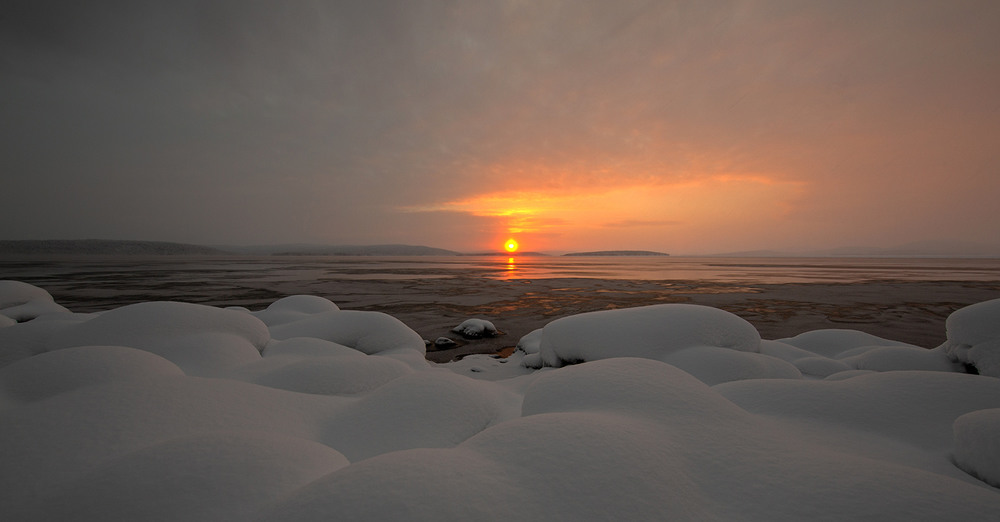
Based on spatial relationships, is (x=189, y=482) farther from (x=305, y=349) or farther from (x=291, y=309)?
(x=291, y=309)

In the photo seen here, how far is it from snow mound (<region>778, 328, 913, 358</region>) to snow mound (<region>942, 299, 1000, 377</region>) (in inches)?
56.3

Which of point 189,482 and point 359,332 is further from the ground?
point 189,482

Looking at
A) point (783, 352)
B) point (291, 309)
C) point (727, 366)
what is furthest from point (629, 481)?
point (291, 309)

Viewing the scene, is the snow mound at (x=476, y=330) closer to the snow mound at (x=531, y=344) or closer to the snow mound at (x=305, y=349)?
the snow mound at (x=531, y=344)

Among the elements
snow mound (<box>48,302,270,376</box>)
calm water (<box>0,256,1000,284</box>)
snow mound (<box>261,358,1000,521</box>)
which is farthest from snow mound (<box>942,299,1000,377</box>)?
calm water (<box>0,256,1000,284</box>)

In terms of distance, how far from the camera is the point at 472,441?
2174mm

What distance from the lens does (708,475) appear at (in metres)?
1.96

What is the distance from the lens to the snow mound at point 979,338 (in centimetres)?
452

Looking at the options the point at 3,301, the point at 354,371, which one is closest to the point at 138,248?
the point at 3,301

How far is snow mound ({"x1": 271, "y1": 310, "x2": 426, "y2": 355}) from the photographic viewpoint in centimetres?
654

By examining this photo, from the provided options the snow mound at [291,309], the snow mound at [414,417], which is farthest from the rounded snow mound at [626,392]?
the snow mound at [291,309]

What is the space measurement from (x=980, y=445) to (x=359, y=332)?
6.94m

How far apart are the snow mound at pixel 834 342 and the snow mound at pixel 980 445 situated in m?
4.74

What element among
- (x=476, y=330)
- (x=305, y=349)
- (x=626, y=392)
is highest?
(x=626, y=392)
